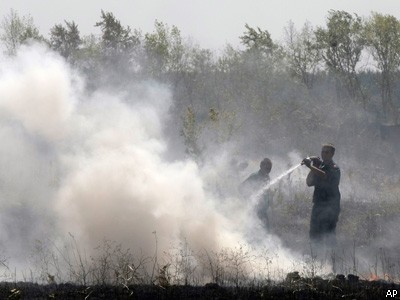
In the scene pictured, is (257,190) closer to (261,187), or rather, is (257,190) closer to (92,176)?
(261,187)

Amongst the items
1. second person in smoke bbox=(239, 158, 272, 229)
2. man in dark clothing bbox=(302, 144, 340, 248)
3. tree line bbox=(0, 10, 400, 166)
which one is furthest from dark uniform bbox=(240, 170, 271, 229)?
tree line bbox=(0, 10, 400, 166)

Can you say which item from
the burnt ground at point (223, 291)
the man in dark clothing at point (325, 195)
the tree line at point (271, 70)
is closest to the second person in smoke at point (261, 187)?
the man in dark clothing at point (325, 195)

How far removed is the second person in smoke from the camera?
43.0 feet

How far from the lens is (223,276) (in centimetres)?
1002

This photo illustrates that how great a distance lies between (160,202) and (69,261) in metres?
1.80

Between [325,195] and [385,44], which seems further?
[385,44]

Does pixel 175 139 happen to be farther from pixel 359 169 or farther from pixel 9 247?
pixel 9 247

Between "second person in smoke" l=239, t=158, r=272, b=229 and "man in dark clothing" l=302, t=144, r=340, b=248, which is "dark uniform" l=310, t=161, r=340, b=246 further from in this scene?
"second person in smoke" l=239, t=158, r=272, b=229

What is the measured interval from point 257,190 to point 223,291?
4.21 metres

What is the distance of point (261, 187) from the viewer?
1320 cm

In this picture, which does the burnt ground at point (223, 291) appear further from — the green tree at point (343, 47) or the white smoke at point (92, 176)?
the green tree at point (343, 47)

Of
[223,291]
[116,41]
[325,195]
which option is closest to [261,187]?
[325,195]

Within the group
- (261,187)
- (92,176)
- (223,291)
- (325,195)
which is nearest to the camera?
(223,291)

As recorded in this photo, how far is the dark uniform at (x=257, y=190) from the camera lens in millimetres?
13102
